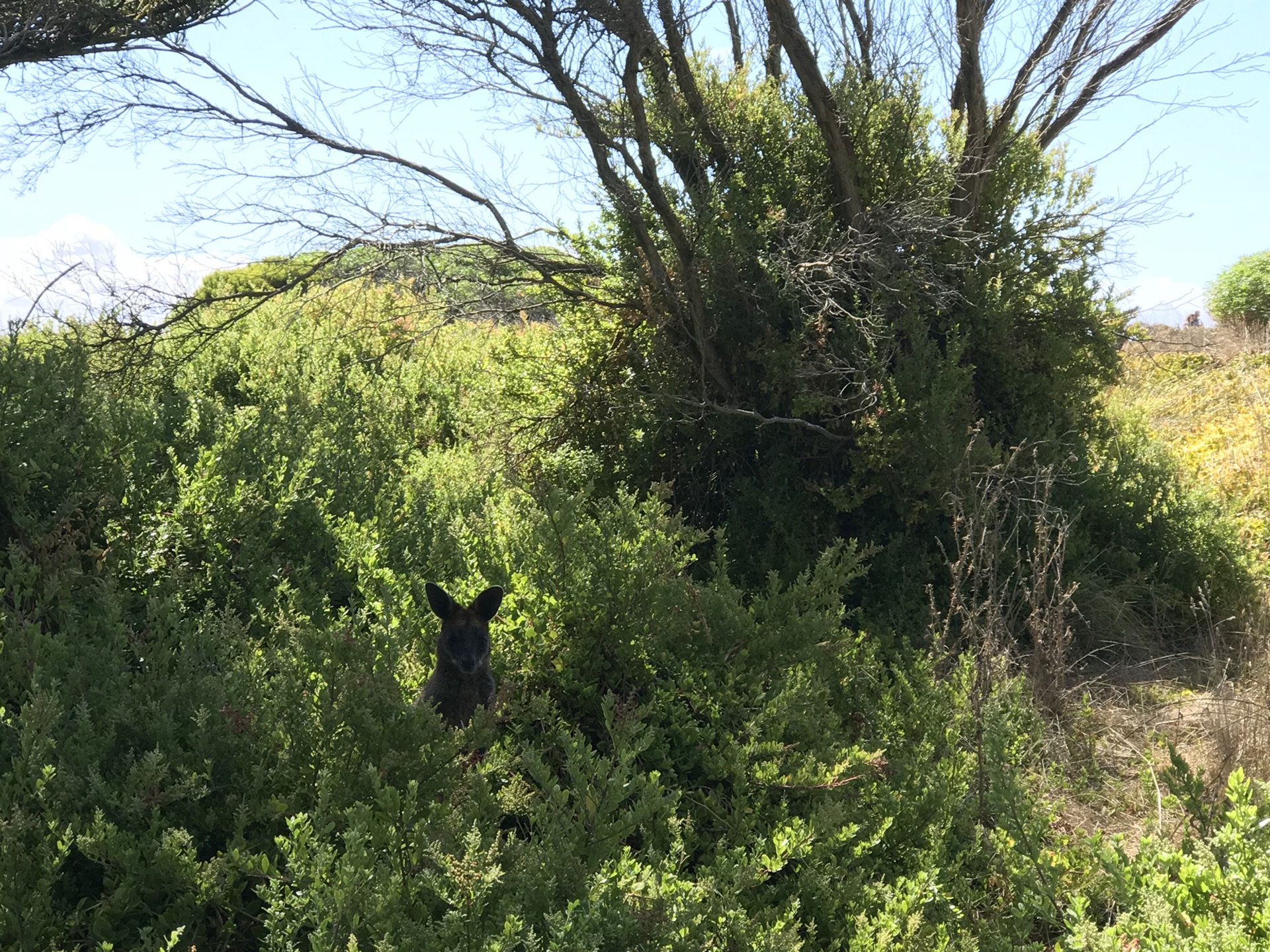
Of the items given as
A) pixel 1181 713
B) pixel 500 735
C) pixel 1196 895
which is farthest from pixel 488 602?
pixel 1181 713

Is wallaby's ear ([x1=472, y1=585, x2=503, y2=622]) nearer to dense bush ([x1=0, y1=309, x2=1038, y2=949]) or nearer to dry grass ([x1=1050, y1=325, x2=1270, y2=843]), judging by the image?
dense bush ([x1=0, y1=309, x2=1038, y2=949])

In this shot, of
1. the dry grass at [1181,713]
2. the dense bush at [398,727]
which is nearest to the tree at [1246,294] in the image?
the dry grass at [1181,713]

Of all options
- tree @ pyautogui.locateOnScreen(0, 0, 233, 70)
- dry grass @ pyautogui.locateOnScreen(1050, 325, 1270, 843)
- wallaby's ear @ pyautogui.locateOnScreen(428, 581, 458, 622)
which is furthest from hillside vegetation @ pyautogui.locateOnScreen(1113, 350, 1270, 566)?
tree @ pyautogui.locateOnScreen(0, 0, 233, 70)

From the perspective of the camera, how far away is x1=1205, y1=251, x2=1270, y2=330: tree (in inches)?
763

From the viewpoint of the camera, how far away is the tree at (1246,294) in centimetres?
1938

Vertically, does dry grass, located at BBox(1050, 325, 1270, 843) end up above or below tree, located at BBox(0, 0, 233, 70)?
below

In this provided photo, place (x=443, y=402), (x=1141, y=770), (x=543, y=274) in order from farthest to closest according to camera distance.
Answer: (x=443, y=402), (x=543, y=274), (x=1141, y=770)

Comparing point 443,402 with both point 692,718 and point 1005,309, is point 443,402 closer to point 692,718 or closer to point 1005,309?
point 1005,309

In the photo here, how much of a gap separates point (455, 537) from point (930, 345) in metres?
3.73

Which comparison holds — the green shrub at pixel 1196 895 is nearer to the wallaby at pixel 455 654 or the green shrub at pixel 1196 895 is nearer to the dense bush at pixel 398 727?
the dense bush at pixel 398 727

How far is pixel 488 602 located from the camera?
420 centimetres

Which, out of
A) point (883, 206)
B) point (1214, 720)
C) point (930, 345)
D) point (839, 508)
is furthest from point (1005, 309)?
point (1214, 720)

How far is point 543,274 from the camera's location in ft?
25.5

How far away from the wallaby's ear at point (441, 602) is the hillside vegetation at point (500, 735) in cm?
26
